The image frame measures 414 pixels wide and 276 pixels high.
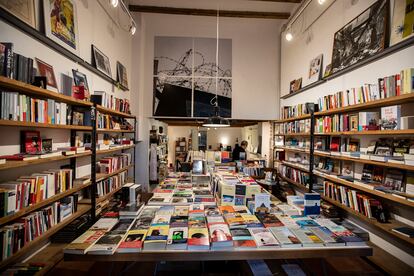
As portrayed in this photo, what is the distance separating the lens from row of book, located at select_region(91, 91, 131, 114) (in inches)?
126

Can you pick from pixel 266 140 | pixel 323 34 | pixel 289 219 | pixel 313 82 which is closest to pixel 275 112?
pixel 266 140

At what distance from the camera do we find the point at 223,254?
1585 millimetres

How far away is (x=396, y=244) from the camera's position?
2510 mm

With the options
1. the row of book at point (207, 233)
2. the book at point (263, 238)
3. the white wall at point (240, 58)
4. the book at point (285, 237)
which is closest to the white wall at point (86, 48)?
the white wall at point (240, 58)

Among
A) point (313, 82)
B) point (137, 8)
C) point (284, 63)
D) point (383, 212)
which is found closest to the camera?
point (383, 212)

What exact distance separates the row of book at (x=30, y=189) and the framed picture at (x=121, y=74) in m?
2.79

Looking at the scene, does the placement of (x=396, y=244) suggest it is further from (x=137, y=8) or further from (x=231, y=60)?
(x=137, y=8)

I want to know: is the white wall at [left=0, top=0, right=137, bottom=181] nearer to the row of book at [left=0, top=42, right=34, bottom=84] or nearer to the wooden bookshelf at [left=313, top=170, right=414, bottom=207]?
the row of book at [left=0, top=42, right=34, bottom=84]

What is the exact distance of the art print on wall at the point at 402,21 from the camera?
2271 mm

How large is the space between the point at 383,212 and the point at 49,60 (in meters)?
4.34

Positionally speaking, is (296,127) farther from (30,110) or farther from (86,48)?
(30,110)

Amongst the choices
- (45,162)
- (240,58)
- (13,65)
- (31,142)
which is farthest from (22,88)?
(240,58)

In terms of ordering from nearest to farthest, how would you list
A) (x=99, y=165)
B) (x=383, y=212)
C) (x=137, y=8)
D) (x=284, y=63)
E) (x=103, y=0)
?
1. (x=383, y=212)
2. (x=99, y=165)
3. (x=103, y=0)
4. (x=137, y=8)
5. (x=284, y=63)

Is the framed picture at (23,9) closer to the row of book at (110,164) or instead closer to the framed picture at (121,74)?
the row of book at (110,164)
